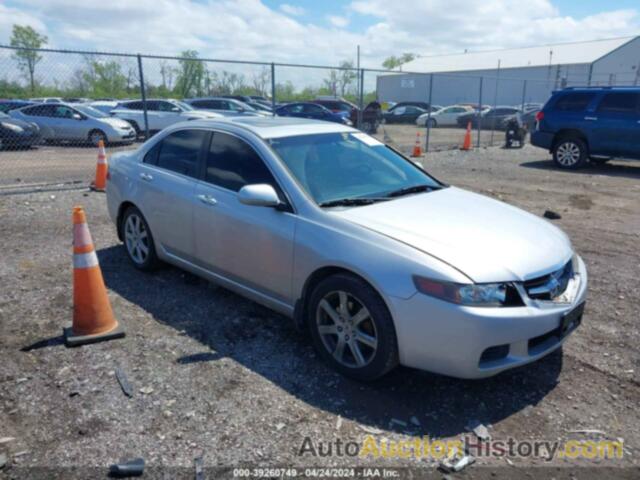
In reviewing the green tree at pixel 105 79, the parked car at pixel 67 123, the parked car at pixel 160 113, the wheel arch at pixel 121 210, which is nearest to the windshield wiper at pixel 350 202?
the wheel arch at pixel 121 210

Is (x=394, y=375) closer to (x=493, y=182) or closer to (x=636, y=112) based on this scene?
(x=493, y=182)

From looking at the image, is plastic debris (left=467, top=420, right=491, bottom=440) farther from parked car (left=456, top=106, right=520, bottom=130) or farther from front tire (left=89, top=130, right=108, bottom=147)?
parked car (left=456, top=106, right=520, bottom=130)

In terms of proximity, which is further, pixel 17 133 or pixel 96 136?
pixel 96 136

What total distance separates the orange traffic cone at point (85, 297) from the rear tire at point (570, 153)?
40.6 ft

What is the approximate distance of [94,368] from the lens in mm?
3533

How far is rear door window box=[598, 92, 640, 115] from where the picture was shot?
11904mm

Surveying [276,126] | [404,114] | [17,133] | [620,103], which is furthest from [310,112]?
[276,126]

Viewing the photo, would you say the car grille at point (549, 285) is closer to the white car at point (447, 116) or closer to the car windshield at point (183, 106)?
the car windshield at point (183, 106)

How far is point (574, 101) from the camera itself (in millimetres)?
12773

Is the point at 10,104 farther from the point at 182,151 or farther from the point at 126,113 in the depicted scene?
the point at 182,151

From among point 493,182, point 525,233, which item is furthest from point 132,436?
point 493,182

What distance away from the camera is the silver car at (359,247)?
9.71ft

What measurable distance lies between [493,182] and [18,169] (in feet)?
36.6

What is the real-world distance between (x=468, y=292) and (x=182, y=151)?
9.87ft
